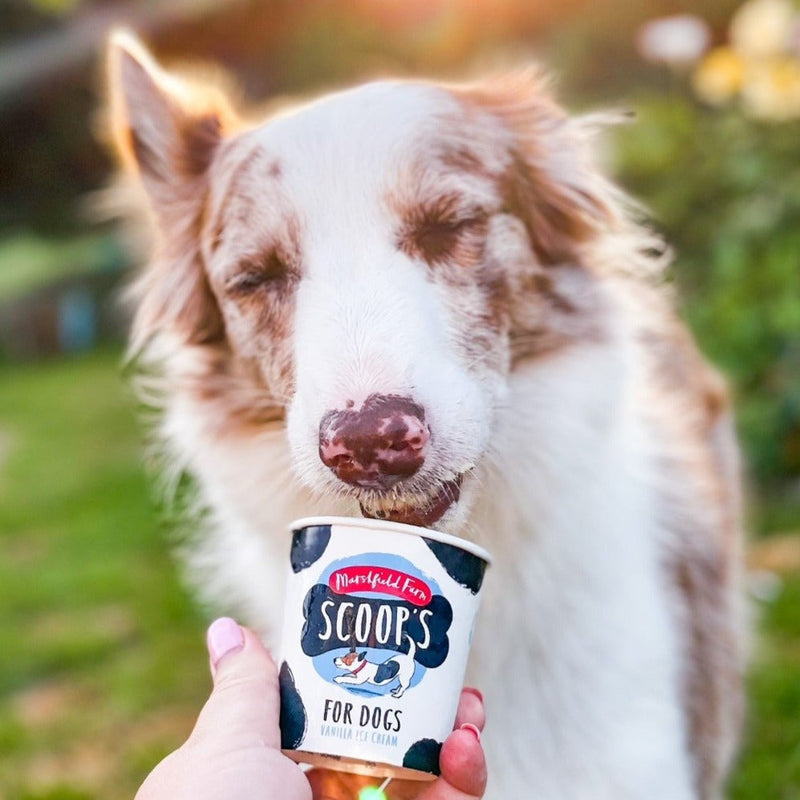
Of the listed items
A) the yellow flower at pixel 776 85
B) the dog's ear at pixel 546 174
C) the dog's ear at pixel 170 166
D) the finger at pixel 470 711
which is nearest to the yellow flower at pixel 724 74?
the yellow flower at pixel 776 85

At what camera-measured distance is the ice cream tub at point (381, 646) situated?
154cm

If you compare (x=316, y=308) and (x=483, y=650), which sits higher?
(x=316, y=308)

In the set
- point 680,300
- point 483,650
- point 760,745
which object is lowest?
point 760,745

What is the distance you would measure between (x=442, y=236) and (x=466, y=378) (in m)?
0.35

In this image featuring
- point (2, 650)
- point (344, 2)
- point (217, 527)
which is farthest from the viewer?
point (344, 2)

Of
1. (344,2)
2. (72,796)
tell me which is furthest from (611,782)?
(344,2)

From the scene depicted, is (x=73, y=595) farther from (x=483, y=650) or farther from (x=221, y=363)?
(x=483, y=650)

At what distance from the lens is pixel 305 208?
2098 millimetres

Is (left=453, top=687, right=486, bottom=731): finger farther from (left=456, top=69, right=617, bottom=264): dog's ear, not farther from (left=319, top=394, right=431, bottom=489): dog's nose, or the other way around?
(left=456, top=69, right=617, bottom=264): dog's ear

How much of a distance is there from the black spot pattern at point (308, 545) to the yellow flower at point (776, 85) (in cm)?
419

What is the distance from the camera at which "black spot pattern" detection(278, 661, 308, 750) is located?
63.1 inches

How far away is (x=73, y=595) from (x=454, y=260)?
362 cm

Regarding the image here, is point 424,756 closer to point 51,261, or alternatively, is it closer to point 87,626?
point 87,626

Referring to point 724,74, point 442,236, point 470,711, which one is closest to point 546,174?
point 442,236
